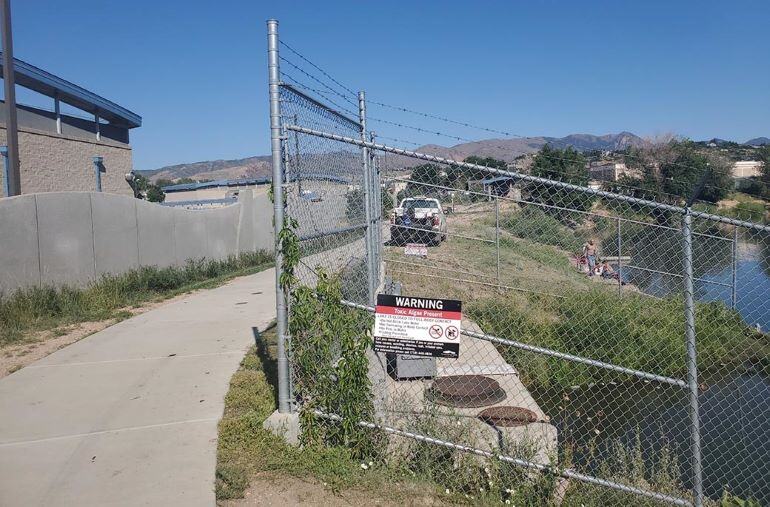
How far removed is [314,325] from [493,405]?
2.64m

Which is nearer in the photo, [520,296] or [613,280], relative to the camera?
[520,296]

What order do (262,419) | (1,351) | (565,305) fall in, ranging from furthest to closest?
(565,305) < (1,351) < (262,419)

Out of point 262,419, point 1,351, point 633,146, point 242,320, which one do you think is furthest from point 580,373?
point 1,351

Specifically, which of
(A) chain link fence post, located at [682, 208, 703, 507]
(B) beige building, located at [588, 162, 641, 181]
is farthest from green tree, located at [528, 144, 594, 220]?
(A) chain link fence post, located at [682, 208, 703, 507]

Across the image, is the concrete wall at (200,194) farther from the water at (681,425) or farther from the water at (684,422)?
the water at (681,425)

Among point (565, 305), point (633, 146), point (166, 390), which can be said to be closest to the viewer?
point (166, 390)

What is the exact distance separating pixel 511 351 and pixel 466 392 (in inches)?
144

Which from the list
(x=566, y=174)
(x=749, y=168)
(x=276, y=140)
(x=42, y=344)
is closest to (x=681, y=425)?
(x=749, y=168)

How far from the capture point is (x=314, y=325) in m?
4.74

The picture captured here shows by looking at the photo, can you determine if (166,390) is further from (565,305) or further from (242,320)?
(565,305)

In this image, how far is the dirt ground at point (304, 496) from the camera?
13.7ft

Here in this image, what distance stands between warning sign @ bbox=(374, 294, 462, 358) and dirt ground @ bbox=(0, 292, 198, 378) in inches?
183

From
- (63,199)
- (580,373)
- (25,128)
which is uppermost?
(25,128)

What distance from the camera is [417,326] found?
464 cm
